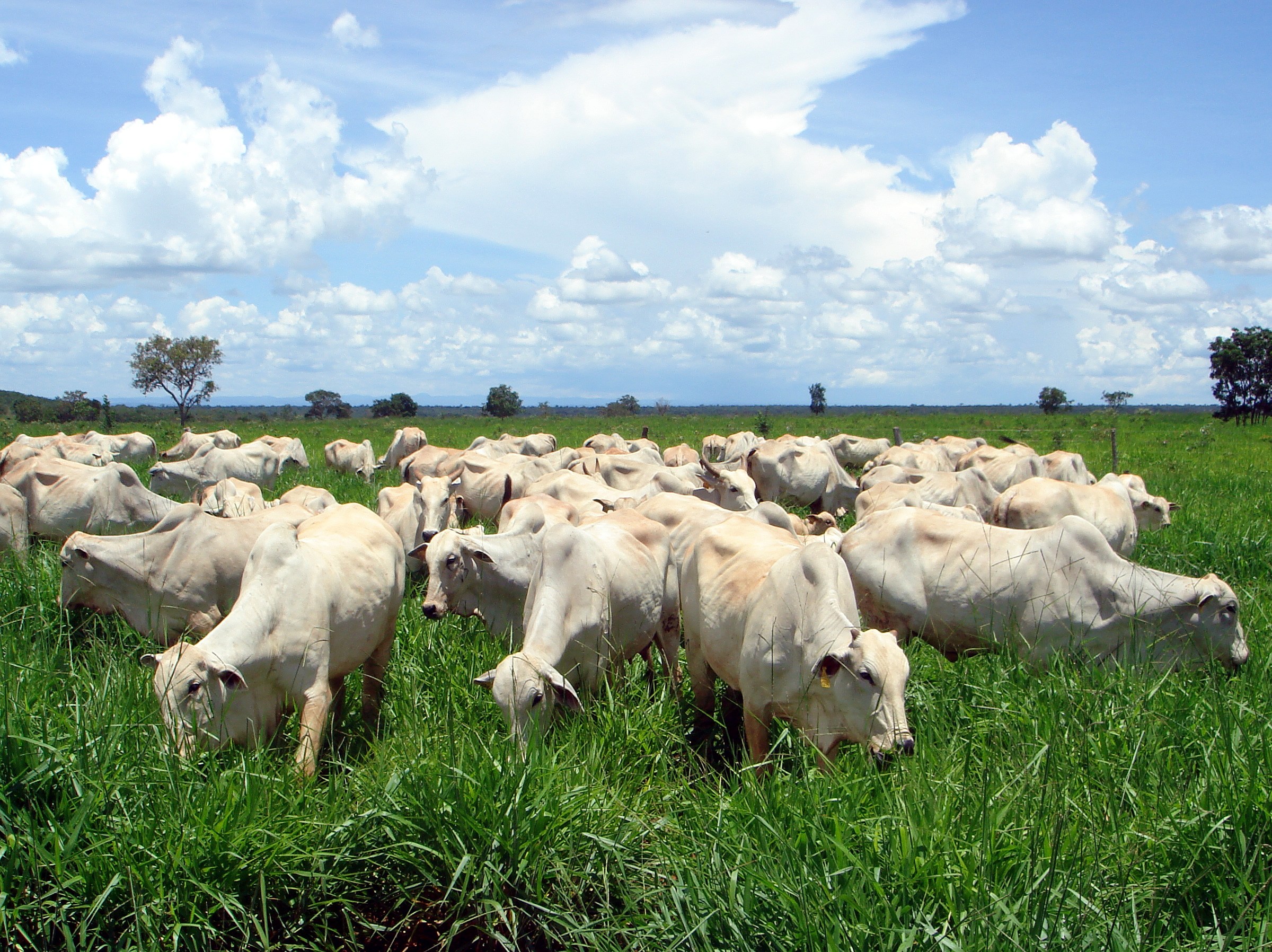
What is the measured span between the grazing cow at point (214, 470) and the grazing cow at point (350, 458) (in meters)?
2.84

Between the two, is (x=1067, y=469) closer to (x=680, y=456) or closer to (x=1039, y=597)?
(x=680, y=456)

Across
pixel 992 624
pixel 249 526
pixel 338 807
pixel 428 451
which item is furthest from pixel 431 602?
pixel 428 451

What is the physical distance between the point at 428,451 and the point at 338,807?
14890 millimetres

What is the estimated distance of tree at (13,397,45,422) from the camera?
2484 inches

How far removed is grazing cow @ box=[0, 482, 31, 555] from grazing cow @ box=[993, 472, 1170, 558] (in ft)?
34.6

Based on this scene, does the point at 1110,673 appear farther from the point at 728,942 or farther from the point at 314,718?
the point at 314,718

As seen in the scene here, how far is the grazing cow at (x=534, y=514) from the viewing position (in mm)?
8547

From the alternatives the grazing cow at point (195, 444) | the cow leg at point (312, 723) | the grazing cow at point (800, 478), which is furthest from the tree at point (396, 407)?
the cow leg at point (312, 723)

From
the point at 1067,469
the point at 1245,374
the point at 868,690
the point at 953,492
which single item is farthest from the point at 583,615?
the point at 1245,374

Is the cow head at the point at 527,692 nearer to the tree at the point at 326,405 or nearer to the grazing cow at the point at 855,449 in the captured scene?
the grazing cow at the point at 855,449

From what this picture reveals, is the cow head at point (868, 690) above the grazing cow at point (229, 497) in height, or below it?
below

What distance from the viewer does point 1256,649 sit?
661cm

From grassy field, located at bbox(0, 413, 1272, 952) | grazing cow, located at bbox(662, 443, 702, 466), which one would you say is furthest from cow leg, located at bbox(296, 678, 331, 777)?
grazing cow, located at bbox(662, 443, 702, 466)

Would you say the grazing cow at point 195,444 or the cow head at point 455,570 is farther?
the grazing cow at point 195,444
